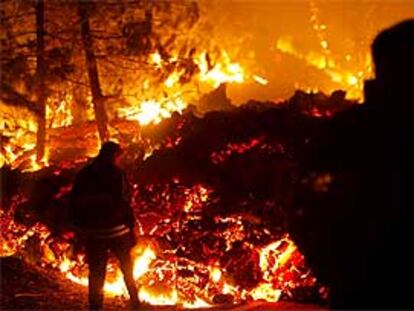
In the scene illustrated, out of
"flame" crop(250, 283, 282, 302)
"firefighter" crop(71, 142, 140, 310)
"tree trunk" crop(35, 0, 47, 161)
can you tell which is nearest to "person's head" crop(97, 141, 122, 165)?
"firefighter" crop(71, 142, 140, 310)

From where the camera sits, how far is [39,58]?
45.1 ft

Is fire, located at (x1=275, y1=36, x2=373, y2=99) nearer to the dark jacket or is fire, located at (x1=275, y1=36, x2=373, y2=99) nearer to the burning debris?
the burning debris

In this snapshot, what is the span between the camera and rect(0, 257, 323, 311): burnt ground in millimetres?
8422

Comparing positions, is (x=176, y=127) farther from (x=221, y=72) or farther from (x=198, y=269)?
(x=221, y=72)

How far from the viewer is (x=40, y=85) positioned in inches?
545

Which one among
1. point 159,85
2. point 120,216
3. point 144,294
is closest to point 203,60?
point 159,85

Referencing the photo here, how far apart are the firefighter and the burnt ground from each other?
1.21m

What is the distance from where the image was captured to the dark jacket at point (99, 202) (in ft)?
24.4

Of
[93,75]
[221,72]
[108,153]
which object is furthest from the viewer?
[221,72]

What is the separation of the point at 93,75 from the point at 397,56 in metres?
11.2

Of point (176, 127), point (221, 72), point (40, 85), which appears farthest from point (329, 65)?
point (176, 127)

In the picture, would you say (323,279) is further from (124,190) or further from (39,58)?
(39,58)

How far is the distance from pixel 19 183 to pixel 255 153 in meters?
4.64

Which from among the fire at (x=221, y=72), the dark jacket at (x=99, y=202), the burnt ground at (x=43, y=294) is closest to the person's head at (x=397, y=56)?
the dark jacket at (x=99, y=202)
